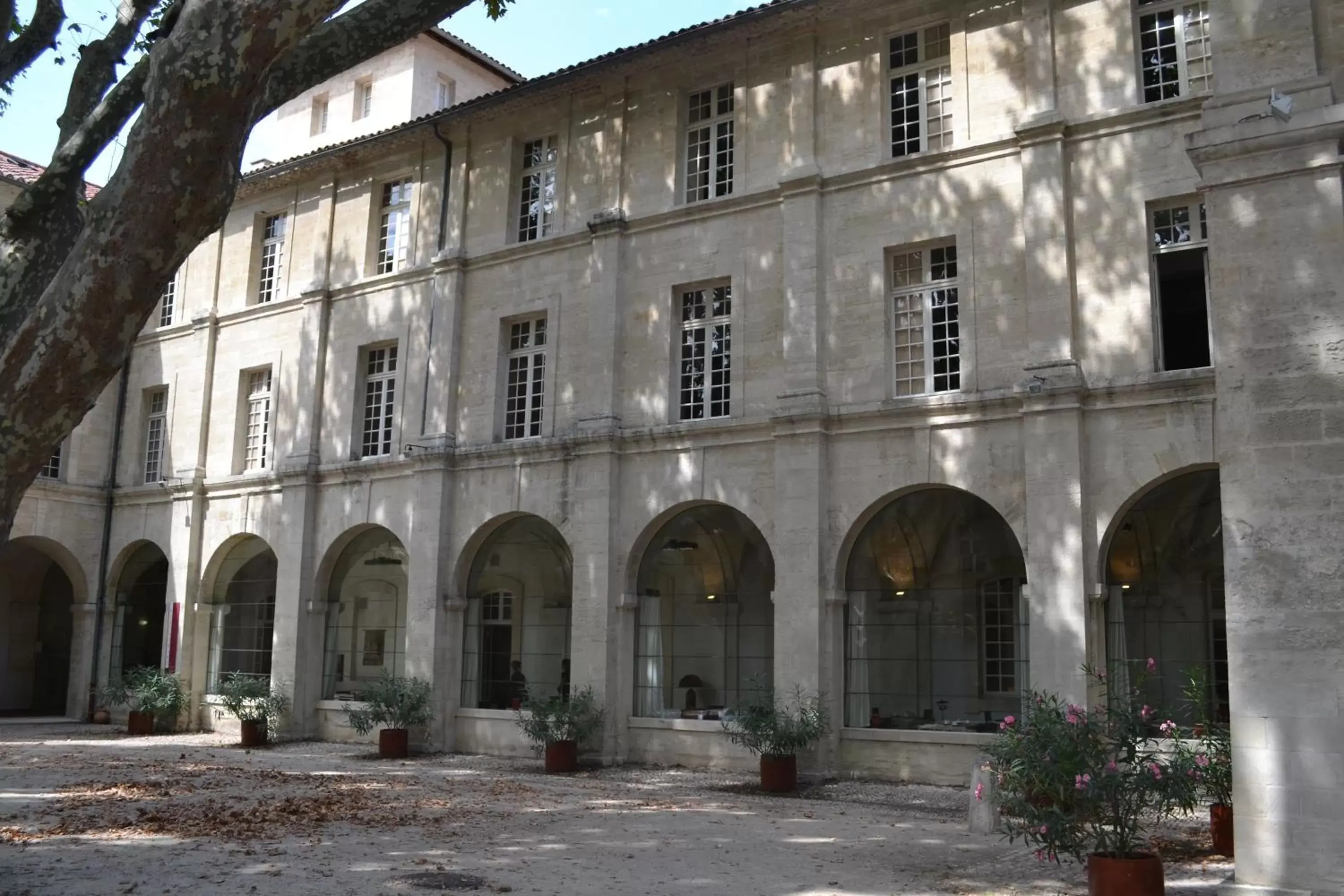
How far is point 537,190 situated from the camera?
64.3ft

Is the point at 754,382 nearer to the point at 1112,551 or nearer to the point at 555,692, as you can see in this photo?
the point at 1112,551

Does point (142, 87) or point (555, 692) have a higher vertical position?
point (142, 87)

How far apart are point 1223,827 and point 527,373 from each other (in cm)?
1251

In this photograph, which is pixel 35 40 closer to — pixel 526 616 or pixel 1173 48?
pixel 1173 48

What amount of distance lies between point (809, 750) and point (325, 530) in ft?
33.1

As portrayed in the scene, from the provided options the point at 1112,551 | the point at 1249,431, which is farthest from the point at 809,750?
the point at 1249,431

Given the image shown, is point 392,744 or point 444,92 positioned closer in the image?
point 392,744

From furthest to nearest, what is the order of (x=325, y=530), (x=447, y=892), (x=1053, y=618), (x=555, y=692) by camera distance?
(x=555, y=692) → (x=325, y=530) → (x=1053, y=618) → (x=447, y=892)

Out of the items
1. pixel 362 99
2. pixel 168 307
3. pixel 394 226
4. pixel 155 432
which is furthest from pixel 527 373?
pixel 362 99

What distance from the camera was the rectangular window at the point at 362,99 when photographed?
28002 millimetres

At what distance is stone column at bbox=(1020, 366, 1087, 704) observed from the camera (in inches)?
521

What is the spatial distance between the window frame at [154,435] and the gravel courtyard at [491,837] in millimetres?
9063

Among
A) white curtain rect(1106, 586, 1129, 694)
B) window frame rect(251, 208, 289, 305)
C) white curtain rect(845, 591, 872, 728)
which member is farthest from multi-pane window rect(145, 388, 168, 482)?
white curtain rect(1106, 586, 1129, 694)

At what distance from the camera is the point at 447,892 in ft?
26.3
